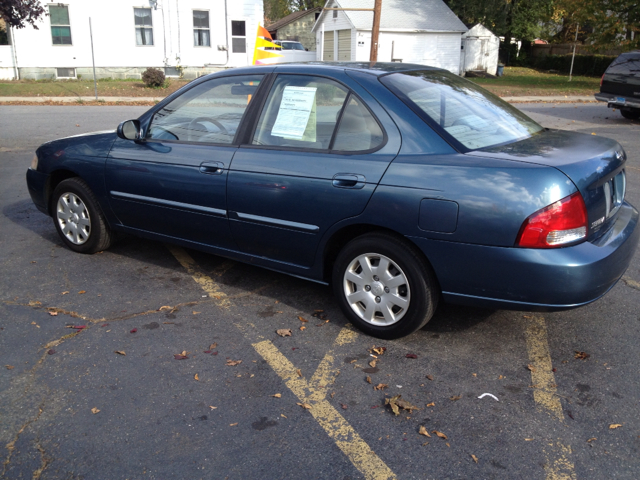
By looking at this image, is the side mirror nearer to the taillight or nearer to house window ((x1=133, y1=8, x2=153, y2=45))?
the taillight

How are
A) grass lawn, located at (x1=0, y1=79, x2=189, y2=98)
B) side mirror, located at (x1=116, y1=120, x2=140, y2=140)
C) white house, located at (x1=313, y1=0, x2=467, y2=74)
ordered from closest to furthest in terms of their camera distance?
side mirror, located at (x1=116, y1=120, x2=140, y2=140) → grass lawn, located at (x1=0, y1=79, x2=189, y2=98) → white house, located at (x1=313, y1=0, x2=467, y2=74)

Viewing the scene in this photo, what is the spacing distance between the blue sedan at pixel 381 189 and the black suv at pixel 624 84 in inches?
514

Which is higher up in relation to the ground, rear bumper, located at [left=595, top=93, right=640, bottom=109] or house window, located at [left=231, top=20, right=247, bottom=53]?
house window, located at [left=231, top=20, right=247, bottom=53]

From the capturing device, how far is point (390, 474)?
2.68 metres

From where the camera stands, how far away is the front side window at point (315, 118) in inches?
150

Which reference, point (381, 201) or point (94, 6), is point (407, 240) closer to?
point (381, 201)

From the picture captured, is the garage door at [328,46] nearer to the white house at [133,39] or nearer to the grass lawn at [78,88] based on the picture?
the white house at [133,39]

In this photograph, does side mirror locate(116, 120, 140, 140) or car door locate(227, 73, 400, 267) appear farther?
side mirror locate(116, 120, 140, 140)

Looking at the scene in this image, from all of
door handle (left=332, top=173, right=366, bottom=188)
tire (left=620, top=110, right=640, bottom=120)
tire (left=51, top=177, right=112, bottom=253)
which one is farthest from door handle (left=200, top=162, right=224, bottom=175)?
tire (left=620, top=110, right=640, bottom=120)

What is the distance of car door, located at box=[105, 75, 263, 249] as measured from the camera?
14.4 feet

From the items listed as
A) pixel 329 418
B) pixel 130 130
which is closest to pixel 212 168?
pixel 130 130

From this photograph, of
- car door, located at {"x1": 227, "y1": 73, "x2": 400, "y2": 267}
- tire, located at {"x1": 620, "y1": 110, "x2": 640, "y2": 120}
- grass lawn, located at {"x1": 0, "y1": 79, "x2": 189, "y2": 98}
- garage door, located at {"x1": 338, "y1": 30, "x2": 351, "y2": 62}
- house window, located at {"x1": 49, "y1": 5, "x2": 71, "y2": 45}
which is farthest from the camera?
garage door, located at {"x1": 338, "y1": 30, "x2": 351, "y2": 62}

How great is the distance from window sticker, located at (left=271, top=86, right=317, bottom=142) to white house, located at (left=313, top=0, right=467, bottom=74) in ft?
95.5

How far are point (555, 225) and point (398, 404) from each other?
50.3 inches
